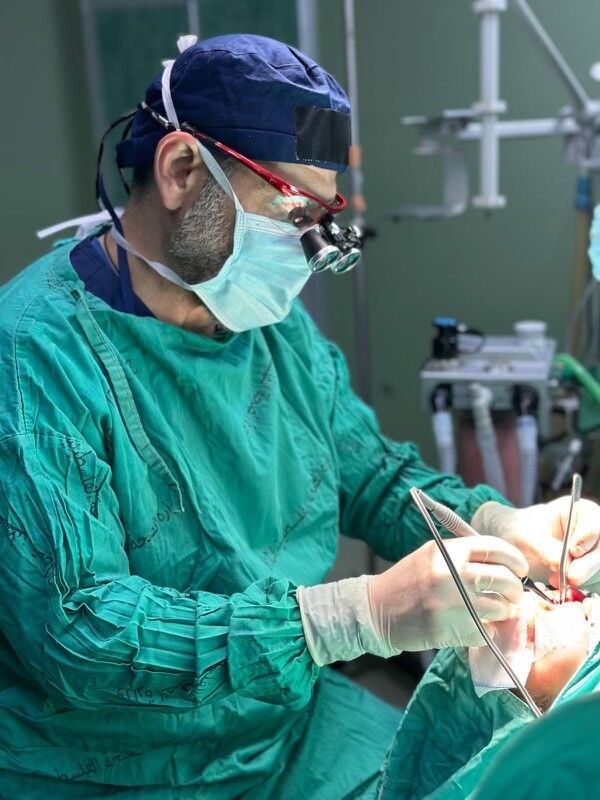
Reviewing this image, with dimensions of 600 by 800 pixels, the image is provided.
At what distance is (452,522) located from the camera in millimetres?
1036

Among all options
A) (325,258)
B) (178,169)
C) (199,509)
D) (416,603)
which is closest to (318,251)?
(325,258)

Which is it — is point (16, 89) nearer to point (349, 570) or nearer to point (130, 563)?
Answer: point (349, 570)

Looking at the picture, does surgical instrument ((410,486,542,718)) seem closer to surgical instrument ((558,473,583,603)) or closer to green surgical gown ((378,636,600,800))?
green surgical gown ((378,636,600,800))

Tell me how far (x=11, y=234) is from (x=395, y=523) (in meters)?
2.36

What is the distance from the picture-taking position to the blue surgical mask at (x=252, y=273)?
48.9 inches

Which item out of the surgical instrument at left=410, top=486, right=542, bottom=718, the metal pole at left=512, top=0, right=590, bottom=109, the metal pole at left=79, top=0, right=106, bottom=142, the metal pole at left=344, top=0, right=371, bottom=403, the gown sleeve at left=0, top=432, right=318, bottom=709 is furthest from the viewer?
the metal pole at left=79, top=0, right=106, bottom=142

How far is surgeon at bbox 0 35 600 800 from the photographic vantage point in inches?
40.7

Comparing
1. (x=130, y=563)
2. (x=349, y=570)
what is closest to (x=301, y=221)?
(x=130, y=563)

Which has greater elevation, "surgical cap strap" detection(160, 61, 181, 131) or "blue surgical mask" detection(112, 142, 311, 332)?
"surgical cap strap" detection(160, 61, 181, 131)

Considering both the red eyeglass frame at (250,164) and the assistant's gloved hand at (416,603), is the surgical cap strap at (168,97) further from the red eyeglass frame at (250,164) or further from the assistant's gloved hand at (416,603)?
the assistant's gloved hand at (416,603)

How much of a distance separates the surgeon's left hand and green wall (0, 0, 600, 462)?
1.67 meters

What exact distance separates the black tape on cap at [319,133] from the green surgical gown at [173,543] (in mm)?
315

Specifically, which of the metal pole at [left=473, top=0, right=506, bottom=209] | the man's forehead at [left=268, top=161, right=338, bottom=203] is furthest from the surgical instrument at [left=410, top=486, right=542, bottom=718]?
the metal pole at [left=473, top=0, right=506, bottom=209]

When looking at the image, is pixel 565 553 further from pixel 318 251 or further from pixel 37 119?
pixel 37 119
